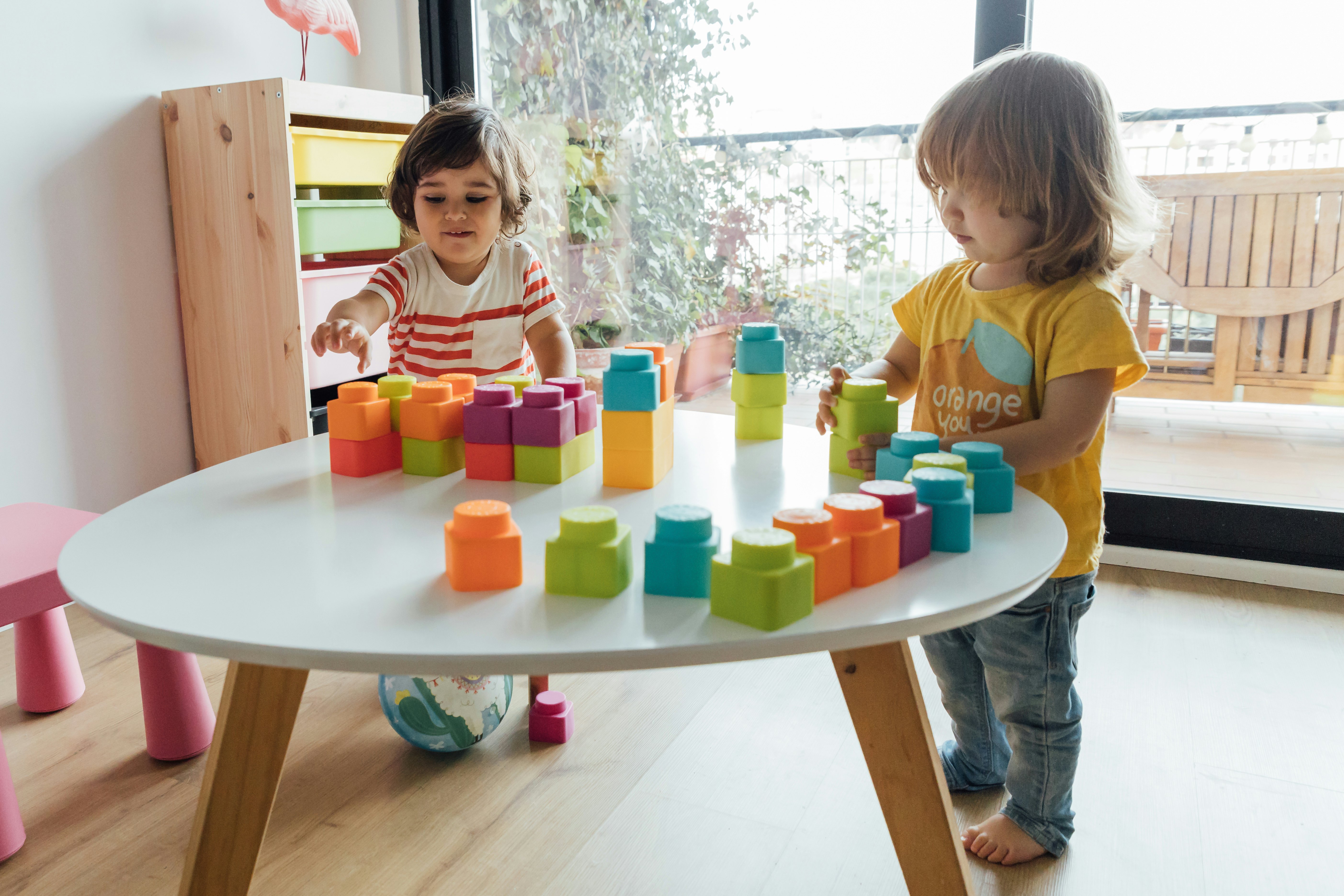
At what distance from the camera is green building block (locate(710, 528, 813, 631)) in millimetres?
597

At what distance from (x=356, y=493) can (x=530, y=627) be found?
0.38 metres

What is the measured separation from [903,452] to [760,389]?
27 cm

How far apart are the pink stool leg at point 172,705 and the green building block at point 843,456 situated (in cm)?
96

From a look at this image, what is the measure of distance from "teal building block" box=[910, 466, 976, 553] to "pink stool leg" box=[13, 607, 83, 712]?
138 cm

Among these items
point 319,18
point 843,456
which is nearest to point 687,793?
point 843,456

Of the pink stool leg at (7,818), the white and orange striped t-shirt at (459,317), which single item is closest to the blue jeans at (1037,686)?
the white and orange striped t-shirt at (459,317)

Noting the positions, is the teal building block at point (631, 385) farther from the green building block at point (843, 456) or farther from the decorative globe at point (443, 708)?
the decorative globe at point (443, 708)

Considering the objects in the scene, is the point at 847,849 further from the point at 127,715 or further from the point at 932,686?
the point at 127,715

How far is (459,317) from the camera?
153 cm

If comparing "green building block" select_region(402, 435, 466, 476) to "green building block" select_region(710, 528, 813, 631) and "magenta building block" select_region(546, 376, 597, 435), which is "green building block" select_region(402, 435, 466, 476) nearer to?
"magenta building block" select_region(546, 376, 597, 435)

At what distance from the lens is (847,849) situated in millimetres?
1179

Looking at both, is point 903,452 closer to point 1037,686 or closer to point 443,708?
point 1037,686

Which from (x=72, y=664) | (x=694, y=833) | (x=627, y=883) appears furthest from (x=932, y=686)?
(x=72, y=664)

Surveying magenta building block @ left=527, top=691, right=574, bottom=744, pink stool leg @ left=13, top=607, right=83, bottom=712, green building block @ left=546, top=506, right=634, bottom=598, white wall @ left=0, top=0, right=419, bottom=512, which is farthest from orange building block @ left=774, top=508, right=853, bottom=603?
white wall @ left=0, top=0, right=419, bottom=512
